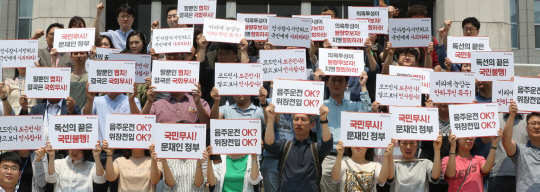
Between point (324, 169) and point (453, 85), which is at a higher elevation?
point (453, 85)

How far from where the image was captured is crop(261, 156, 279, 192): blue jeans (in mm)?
7934

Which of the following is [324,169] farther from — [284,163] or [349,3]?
[349,3]

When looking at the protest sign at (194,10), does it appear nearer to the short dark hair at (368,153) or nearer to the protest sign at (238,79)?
the protest sign at (238,79)

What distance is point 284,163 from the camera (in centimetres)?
777

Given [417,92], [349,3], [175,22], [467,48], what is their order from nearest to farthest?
[417,92], [467,48], [175,22], [349,3]

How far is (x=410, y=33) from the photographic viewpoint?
1025cm

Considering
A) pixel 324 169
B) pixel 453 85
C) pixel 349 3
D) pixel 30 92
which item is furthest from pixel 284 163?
pixel 349 3

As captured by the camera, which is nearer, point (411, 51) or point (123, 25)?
point (411, 51)

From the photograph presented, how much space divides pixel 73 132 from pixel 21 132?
0.78 m

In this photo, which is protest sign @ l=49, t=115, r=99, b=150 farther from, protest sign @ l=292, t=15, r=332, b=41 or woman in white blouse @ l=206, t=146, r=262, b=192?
protest sign @ l=292, t=15, r=332, b=41

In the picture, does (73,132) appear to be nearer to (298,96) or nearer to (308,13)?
(298,96)

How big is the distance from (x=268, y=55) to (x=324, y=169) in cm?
204

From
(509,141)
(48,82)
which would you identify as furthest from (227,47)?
(509,141)

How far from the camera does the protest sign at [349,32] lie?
10211mm
